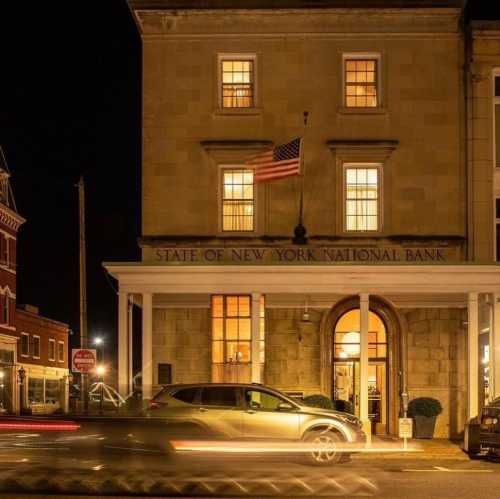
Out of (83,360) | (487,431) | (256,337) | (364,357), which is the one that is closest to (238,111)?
(256,337)

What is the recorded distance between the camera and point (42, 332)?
74438 mm

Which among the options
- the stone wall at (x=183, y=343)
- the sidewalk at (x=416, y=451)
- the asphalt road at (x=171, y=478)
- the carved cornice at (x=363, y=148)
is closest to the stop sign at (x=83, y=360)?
the stone wall at (x=183, y=343)

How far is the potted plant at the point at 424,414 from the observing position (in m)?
26.8

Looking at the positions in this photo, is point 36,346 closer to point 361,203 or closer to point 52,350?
point 52,350

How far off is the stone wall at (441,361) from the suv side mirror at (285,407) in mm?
7760

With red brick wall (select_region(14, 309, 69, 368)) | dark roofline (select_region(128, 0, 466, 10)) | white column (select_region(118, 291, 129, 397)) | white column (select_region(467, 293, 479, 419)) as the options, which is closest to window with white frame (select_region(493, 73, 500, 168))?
dark roofline (select_region(128, 0, 466, 10))

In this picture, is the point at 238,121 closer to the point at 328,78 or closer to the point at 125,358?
the point at 328,78

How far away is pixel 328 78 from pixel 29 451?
15197 mm

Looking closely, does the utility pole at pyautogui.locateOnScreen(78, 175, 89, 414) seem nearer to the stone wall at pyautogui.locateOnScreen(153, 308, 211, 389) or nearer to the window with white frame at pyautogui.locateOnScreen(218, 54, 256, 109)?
the stone wall at pyautogui.locateOnScreen(153, 308, 211, 389)

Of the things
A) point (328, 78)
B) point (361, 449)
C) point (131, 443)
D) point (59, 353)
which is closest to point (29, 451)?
point (131, 443)

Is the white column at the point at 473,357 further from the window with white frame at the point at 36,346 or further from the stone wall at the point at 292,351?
the window with white frame at the point at 36,346

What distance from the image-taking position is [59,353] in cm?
7919

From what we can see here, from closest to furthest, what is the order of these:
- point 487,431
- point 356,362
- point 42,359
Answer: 1. point 487,431
2. point 356,362
3. point 42,359

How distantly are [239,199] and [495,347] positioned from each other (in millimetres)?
7640
